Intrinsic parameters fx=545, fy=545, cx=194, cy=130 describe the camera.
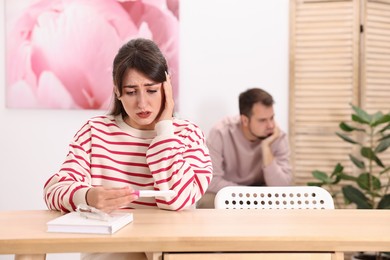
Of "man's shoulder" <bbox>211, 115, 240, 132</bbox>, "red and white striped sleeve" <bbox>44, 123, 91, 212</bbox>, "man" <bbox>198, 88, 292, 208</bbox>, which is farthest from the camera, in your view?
"man's shoulder" <bbox>211, 115, 240, 132</bbox>

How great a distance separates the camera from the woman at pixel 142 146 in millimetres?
1573

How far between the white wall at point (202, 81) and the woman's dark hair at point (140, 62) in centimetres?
190

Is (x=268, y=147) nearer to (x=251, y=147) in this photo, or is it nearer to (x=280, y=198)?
(x=251, y=147)

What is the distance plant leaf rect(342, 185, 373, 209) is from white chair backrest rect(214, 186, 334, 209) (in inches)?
59.5

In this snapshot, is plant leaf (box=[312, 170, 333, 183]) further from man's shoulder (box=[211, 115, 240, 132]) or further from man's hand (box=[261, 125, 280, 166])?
man's shoulder (box=[211, 115, 240, 132])

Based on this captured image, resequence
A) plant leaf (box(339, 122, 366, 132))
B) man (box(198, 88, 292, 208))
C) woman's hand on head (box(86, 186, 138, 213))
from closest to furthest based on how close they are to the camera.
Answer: woman's hand on head (box(86, 186, 138, 213))
plant leaf (box(339, 122, 366, 132))
man (box(198, 88, 292, 208))

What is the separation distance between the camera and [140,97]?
1.64 m

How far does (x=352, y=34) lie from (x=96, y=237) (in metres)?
2.71

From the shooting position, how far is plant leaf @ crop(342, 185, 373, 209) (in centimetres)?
317

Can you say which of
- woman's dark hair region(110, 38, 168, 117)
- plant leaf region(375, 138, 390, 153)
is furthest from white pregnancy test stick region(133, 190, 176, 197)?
plant leaf region(375, 138, 390, 153)

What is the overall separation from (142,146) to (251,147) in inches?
74.2

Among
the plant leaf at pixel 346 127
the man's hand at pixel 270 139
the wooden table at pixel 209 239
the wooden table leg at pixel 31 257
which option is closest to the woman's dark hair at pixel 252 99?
the man's hand at pixel 270 139

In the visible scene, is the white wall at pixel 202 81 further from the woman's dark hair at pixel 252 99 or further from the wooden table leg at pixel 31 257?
the wooden table leg at pixel 31 257

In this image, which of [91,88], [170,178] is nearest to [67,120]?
[91,88]
